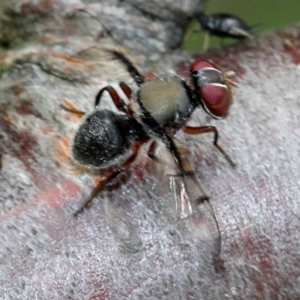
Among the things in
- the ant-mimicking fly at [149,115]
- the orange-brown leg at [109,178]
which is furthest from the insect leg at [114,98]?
the orange-brown leg at [109,178]

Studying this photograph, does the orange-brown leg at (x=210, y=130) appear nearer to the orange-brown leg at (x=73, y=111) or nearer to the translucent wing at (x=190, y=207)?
the translucent wing at (x=190, y=207)

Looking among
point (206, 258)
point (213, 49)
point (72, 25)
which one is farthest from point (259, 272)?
point (72, 25)

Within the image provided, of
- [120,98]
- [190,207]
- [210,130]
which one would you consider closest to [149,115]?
[120,98]

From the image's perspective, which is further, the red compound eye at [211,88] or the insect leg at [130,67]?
the insect leg at [130,67]

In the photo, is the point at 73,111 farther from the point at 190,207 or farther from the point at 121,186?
the point at 190,207

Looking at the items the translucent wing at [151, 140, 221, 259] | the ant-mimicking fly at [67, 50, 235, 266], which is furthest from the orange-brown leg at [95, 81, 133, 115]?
the translucent wing at [151, 140, 221, 259]
